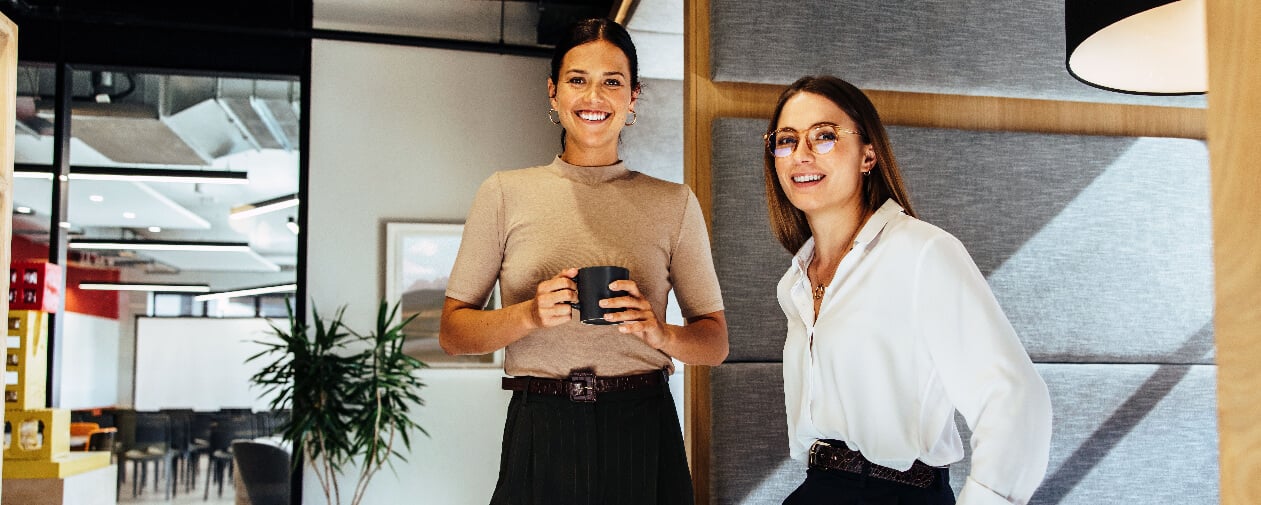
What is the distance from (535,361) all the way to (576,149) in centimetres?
39

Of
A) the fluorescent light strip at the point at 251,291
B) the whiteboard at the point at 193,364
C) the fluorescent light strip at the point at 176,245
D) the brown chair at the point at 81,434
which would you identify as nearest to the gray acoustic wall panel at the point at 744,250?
the brown chair at the point at 81,434

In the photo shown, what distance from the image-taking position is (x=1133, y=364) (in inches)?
103

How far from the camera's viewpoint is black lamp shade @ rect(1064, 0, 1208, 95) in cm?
180

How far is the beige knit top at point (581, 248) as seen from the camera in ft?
5.40

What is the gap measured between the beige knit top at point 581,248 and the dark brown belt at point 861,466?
1.20 feet

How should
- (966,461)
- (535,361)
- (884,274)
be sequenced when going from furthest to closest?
(966,461)
(535,361)
(884,274)

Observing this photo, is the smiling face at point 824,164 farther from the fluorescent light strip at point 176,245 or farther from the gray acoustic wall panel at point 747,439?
the fluorescent light strip at point 176,245

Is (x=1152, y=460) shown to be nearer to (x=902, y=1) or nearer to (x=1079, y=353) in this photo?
(x=1079, y=353)

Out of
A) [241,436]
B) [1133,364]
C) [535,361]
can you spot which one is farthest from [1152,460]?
[241,436]

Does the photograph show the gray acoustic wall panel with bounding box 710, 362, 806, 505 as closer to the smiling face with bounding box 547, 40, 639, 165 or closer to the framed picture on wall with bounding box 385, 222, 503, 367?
the smiling face with bounding box 547, 40, 639, 165

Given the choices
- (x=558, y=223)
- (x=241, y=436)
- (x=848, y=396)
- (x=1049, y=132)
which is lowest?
(x=241, y=436)

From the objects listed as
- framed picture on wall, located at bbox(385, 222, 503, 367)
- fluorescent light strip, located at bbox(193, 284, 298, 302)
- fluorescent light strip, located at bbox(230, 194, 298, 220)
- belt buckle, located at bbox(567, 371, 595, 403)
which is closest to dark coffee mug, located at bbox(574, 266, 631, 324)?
belt buckle, located at bbox(567, 371, 595, 403)

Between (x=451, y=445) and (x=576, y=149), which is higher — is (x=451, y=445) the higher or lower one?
the lower one

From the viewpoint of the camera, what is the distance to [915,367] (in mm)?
1320
